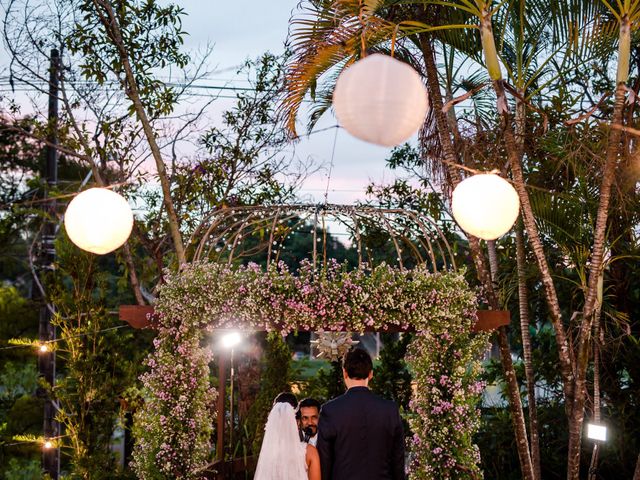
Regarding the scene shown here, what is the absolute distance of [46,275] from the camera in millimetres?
8828

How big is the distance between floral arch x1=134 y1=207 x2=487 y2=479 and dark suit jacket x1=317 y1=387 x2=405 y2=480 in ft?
5.38

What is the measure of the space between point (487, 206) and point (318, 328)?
145cm

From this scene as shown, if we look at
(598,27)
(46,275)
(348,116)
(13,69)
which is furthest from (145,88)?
(348,116)

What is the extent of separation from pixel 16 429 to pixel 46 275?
3.87m

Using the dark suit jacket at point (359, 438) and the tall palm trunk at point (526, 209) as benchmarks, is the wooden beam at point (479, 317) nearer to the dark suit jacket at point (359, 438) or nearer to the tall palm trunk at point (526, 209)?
the tall palm trunk at point (526, 209)

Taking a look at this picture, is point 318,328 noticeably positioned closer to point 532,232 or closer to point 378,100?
point 532,232

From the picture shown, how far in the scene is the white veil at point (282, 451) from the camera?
5648 mm

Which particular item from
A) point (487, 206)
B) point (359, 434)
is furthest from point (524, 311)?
point (359, 434)

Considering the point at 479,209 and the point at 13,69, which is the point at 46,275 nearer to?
the point at 13,69

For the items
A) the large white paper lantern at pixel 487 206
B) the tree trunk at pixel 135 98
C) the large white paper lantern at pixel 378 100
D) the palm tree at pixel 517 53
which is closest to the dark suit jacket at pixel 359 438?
the large white paper lantern at pixel 378 100

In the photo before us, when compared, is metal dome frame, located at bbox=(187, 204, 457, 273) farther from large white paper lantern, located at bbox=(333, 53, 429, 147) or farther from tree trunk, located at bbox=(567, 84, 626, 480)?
large white paper lantern, located at bbox=(333, 53, 429, 147)

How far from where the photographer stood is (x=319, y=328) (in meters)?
5.41

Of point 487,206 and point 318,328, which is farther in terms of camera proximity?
point 318,328

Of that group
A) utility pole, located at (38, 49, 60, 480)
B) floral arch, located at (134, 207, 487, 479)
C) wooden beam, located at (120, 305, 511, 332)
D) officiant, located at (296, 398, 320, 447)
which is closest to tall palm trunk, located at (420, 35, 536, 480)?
wooden beam, located at (120, 305, 511, 332)
